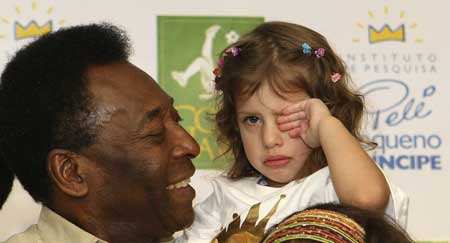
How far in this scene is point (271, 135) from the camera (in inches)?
62.0

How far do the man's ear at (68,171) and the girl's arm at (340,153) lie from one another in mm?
355

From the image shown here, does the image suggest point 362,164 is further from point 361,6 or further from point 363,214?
point 361,6

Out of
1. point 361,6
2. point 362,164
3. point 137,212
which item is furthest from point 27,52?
point 361,6

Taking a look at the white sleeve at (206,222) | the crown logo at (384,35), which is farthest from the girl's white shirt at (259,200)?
the crown logo at (384,35)

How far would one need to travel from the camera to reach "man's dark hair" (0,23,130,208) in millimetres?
1412

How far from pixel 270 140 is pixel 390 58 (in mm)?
475

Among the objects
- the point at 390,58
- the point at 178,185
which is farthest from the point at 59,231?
the point at 390,58

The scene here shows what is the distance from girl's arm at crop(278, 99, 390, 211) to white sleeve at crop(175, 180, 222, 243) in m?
0.20

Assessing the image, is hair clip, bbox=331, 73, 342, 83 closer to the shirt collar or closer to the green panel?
the green panel

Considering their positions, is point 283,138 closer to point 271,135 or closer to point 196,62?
point 271,135

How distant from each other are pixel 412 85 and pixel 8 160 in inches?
33.8

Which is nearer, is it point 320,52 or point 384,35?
point 320,52

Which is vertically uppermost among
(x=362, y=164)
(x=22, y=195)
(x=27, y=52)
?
(x=27, y=52)

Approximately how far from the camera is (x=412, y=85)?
1929mm
